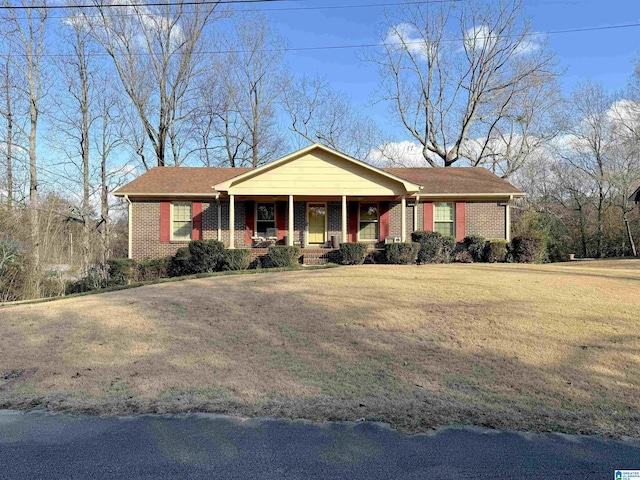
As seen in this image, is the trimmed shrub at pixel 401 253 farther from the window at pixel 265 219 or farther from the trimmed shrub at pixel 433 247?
the window at pixel 265 219

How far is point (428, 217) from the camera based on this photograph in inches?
757

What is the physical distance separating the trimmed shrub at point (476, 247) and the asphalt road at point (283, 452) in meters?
14.7

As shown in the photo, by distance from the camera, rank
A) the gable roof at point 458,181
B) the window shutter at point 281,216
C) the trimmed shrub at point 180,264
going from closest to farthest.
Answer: the trimmed shrub at point 180,264 → the gable roof at point 458,181 → the window shutter at point 281,216

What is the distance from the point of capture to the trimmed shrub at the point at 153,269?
16.8 m

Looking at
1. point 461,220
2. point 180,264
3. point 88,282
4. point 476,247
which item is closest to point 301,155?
point 180,264

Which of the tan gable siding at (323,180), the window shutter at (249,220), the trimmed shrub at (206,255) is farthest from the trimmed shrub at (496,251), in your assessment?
the trimmed shrub at (206,255)

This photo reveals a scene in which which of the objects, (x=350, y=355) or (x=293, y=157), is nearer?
(x=350, y=355)

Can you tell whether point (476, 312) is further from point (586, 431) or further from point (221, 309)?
point (221, 309)

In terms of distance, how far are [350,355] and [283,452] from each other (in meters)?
2.56

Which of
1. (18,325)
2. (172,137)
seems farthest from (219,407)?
(172,137)

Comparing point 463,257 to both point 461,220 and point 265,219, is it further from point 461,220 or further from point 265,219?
point 265,219

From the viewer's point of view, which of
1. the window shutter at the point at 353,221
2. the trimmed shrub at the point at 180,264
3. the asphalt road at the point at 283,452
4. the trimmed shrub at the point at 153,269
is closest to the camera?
the asphalt road at the point at 283,452

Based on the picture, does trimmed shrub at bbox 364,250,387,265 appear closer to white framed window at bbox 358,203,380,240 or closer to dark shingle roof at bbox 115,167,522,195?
white framed window at bbox 358,203,380,240

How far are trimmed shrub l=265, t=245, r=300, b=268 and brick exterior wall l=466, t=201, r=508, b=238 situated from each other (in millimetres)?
8126
